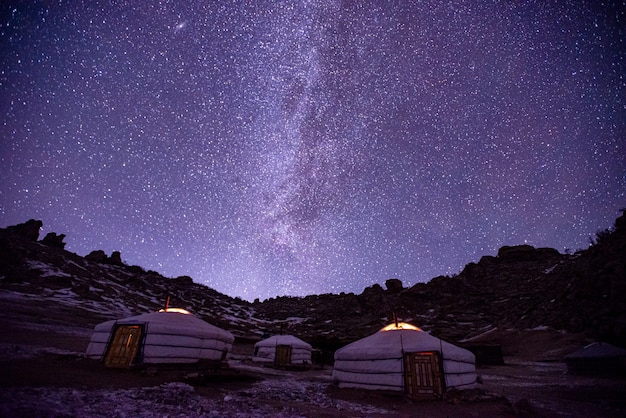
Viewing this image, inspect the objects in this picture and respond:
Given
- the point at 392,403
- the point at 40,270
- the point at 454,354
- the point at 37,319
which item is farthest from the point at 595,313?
the point at 40,270

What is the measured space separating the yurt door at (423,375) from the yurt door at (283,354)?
13.5 meters

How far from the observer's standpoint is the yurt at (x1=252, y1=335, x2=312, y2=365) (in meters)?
21.7

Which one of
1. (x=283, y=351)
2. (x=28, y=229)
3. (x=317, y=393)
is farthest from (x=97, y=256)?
(x=317, y=393)

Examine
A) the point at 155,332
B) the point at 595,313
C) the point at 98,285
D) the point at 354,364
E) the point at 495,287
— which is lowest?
the point at 354,364

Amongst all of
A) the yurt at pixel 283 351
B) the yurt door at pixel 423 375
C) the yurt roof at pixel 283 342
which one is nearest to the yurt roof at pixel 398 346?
the yurt door at pixel 423 375

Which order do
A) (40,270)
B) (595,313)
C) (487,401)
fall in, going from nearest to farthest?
(487,401), (595,313), (40,270)

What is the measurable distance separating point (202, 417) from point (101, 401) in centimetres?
225

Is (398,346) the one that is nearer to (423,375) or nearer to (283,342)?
(423,375)

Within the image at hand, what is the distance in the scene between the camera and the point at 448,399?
9.17 m

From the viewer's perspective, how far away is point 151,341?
1248 cm

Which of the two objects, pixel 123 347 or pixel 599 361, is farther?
pixel 599 361

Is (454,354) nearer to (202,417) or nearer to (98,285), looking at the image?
(202,417)

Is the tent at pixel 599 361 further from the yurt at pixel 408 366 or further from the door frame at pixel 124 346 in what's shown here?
the door frame at pixel 124 346

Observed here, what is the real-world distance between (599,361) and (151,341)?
20671 mm
